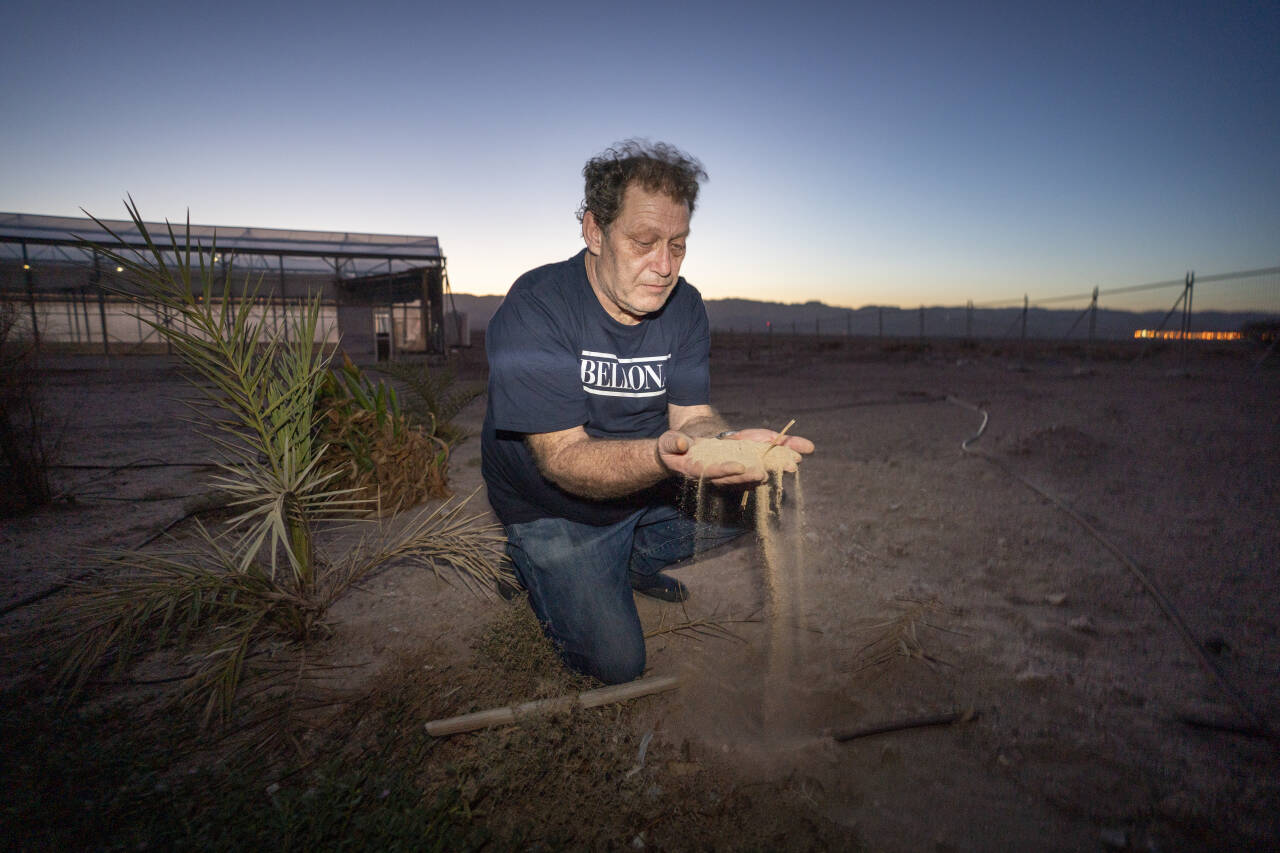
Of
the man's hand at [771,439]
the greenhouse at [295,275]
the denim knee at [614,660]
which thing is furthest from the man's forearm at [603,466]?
the greenhouse at [295,275]

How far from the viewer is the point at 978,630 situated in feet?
8.16

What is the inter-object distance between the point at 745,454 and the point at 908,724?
1035 mm

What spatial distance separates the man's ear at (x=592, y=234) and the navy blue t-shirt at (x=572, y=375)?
0.12 meters

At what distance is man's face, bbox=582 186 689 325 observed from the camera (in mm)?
2320

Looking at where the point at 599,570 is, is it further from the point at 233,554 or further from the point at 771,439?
the point at 233,554

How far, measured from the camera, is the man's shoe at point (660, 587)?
2.94 m

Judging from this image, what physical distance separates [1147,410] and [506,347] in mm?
8749

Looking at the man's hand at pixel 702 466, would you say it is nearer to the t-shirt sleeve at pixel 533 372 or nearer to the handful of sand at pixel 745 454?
the handful of sand at pixel 745 454

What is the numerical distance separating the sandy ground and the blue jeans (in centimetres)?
23

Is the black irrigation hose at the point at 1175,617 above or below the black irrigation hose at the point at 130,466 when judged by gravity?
below

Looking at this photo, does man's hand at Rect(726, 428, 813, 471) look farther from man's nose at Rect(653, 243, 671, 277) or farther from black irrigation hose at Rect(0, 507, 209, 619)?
black irrigation hose at Rect(0, 507, 209, 619)

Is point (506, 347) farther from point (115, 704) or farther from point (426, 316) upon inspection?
point (426, 316)

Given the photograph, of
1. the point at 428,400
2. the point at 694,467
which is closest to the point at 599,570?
the point at 694,467

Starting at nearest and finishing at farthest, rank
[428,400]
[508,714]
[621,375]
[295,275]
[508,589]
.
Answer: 1. [508,714]
2. [621,375]
3. [508,589]
4. [428,400]
5. [295,275]
